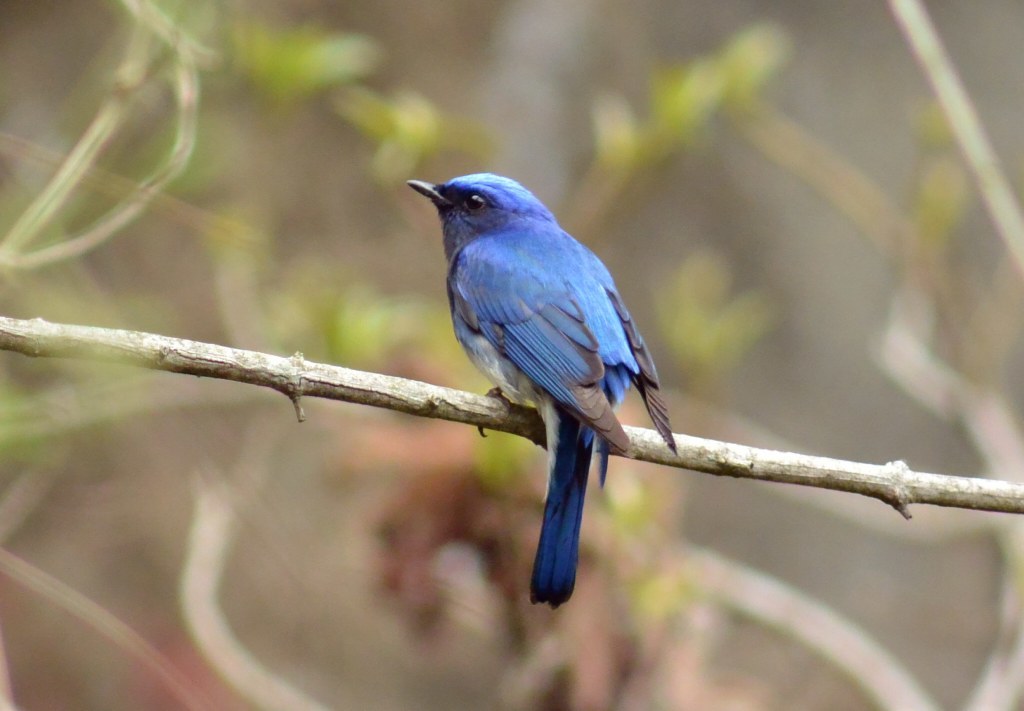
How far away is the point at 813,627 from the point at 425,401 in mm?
2916

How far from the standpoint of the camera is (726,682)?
5.08 metres

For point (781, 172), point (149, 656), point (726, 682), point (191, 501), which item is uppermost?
point (781, 172)

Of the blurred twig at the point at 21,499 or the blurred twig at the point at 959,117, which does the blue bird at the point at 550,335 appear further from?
the blurred twig at the point at 21,499

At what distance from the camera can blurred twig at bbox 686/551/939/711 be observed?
15.8 feet

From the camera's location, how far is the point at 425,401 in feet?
9.06

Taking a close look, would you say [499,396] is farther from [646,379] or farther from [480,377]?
[480,377]

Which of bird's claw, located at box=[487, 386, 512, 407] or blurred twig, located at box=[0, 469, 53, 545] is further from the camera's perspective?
blurred twig, located at box=[0, 469, 53, 545]

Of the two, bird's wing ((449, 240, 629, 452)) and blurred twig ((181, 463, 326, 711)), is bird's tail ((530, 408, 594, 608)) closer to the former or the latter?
bird's wing ((449, 240, 629, 452))

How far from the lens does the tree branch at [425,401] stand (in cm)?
252

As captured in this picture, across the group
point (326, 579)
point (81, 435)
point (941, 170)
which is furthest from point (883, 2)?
point (81, 435)

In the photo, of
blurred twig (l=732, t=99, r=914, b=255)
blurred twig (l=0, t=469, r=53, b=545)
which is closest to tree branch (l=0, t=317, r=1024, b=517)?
blurred twig (l=732, t=99, r=914, b=255)

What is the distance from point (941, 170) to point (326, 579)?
3.97 m

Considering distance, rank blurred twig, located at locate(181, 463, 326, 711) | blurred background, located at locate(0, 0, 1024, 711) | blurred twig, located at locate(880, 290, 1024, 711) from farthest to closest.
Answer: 1. blurred twig, located at locate(880, 290, 1024, 711)
2. blurred twig, located at locate(181, 463, 326, 711)
3. blurred background, located at locate(0, 0, 1024, 711)

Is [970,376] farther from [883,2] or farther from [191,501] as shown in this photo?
[191,501]
